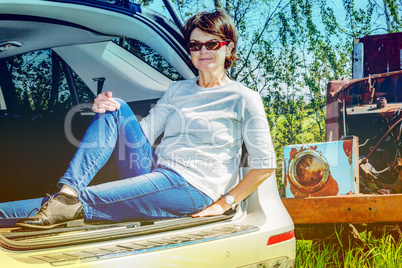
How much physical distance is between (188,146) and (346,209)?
4.82ft

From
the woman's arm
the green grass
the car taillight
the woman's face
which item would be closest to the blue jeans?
the woman's arm

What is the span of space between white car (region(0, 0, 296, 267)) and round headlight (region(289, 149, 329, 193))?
102 centimetres

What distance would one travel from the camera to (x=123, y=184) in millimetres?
1864

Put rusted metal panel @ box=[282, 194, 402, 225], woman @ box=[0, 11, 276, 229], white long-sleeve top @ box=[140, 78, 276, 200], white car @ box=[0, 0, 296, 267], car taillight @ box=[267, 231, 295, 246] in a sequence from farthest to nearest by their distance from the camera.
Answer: rusted metal panel @ box=[282, 194, 402, 225] < white long-sleeve top @ box=[140, 78, 276, 200] < car taillight @ box=[267, 231, 295, 246] < woman @ box=[0, 11, 276, 229] < white car @ box=[0, 0, 296, 267]

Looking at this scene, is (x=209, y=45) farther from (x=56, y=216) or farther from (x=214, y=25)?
(x=56, y=216)

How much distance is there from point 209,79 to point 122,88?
1077 mm

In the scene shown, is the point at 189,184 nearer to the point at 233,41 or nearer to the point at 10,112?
the point at 233,41

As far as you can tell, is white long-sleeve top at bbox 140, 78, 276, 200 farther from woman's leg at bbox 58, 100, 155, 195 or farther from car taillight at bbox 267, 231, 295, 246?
car taillight at bbox 267, 231, 295, 246

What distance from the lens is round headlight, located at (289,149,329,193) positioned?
122 inches

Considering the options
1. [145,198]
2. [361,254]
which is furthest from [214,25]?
[361,254]

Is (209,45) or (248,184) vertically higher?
(209,45)

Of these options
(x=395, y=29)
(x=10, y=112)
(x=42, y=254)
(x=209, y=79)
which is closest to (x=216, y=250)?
(x=42, y=254)

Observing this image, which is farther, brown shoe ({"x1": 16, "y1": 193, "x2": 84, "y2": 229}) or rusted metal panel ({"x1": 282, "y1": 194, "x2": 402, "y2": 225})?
rusted metal panel ({"x1": 282, "y1": 194, "x2": 402, "y2": 225})

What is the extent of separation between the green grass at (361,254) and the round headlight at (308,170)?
0.45 metres
